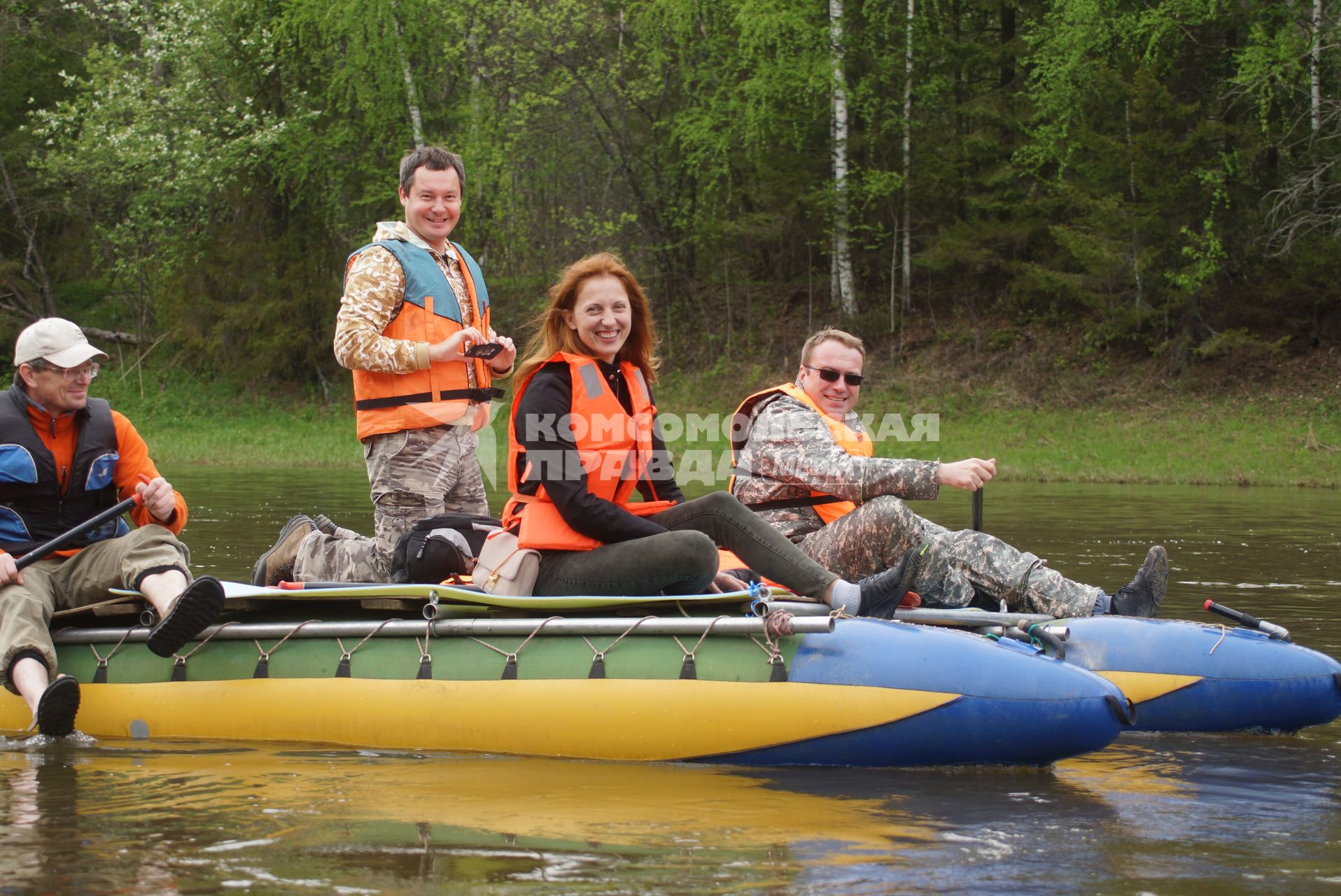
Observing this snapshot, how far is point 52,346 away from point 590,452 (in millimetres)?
2140

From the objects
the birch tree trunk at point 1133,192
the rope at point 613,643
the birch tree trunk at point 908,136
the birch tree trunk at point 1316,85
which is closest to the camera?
the rope at point 613,643

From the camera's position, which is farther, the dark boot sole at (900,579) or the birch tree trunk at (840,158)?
the birch tree trunk at (840,158)

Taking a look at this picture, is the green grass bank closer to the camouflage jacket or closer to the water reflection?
the camouflage jacket

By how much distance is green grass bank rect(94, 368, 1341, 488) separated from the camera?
17.3 metres

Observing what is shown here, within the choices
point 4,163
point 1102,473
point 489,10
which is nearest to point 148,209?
point 4,163

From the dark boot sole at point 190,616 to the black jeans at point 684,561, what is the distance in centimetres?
117

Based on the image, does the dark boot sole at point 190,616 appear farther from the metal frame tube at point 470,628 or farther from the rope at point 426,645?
the rope at point 426,645

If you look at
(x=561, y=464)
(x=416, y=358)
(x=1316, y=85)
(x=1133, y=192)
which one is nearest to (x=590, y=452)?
(x=561, y=464)

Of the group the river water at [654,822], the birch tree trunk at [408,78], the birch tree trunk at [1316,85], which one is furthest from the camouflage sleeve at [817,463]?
the birch tree trunk at [408,78]

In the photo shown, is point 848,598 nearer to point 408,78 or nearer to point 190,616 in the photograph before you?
point 190,616

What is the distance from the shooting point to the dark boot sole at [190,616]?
17.1 ft

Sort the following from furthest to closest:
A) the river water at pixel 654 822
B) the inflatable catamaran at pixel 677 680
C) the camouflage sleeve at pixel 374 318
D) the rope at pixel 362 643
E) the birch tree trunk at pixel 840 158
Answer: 1. the birch tree trunk at pixel 840 158
2. the camouflage sleeve at pixel 374 318
3. the rope at pixel 362 643
4. the inflatable catamaran at pixel 677 680
5. the river water at pixel 654 822

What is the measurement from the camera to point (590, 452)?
5098mm

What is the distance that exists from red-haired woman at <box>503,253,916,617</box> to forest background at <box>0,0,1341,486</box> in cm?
1269
